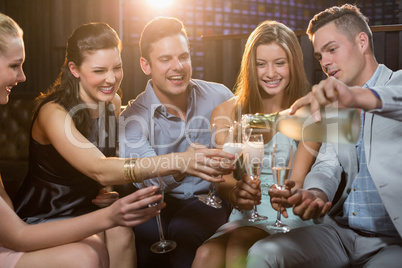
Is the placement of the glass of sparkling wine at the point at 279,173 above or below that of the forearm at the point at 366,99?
below

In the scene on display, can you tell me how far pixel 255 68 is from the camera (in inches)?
76.2

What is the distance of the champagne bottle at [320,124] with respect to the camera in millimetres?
1168

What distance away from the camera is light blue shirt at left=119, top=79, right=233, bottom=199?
7.05ft

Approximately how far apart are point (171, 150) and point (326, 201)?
3.26 feet

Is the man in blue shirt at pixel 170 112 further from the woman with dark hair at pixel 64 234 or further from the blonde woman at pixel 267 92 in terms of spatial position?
the woman with dark hair at pixel 64 234

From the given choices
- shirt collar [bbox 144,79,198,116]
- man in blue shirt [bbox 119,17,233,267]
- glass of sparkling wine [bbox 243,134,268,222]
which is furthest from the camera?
shirt collar [bbox 144,79,198,116]

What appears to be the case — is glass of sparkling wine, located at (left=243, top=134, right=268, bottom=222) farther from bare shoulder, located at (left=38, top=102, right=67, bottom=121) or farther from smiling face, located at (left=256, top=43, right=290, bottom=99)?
bare shoulder, located at (left=38, top=102, right=67, bottom=121)

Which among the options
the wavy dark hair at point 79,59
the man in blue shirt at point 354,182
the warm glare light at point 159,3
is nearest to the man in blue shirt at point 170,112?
the wavy dark hair at point 79,59

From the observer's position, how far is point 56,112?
1.77 meters

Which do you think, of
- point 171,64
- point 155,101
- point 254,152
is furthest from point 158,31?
point 254,152

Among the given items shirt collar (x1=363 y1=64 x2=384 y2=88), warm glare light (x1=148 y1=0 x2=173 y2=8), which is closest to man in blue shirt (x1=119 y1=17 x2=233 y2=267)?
shirt collar (x1=363 y1=64 x2=384 y2=88)

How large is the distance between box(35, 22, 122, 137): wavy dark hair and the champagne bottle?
0.84 m

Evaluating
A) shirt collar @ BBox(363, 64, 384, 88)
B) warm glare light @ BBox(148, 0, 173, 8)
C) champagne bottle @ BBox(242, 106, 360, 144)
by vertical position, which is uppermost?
warm glare light @ BBox(148, 0, 173, 8)

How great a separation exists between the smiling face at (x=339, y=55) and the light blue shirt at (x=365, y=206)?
25cm
